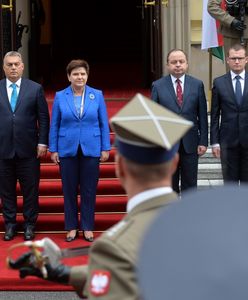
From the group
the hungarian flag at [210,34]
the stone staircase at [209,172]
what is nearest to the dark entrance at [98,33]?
the hungarian flag at [210,34]

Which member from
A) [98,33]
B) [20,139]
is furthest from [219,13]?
[98,33]

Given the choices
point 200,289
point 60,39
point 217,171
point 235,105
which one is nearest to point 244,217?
point 200,289

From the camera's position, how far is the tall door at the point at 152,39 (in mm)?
11422

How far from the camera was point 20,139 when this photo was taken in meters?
7.91

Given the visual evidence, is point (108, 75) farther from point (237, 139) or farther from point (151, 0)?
point (237, 139)

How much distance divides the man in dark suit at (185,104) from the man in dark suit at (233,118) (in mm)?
121

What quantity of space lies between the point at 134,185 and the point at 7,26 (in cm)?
952

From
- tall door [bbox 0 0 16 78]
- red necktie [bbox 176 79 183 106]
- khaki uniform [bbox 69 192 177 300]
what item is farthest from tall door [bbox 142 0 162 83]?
khaki uniform [bbox 69 192 177 300]

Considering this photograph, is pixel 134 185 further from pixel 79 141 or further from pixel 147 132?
pixel 79 141

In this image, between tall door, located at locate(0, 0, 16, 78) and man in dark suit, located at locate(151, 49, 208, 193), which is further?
tall door, located at locate(0, 0, 16, 78)

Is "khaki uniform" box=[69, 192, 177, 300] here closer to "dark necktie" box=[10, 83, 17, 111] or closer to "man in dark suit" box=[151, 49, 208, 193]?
"man in dark suit" box=[151, 49, 208, 193]

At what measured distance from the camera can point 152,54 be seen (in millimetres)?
12539

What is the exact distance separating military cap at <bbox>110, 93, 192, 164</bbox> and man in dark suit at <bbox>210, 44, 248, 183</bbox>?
552 centimetres

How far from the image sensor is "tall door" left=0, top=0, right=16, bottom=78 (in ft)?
36.3
